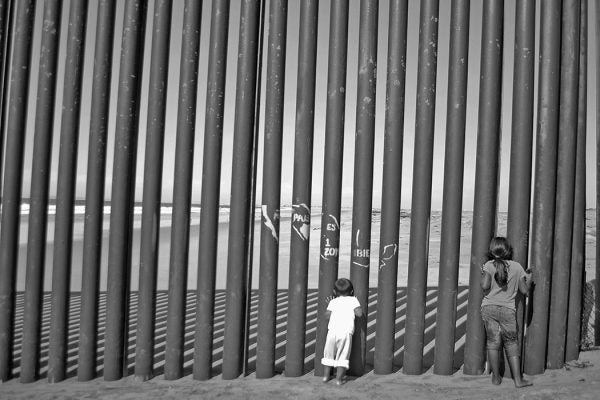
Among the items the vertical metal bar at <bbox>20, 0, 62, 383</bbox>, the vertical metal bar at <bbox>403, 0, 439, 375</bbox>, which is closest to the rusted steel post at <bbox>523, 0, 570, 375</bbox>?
the vertical metal bar at <bbox>403, 0, 439, 375</bbox>

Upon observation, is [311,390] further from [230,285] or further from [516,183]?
[516,183]

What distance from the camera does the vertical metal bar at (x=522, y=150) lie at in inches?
162

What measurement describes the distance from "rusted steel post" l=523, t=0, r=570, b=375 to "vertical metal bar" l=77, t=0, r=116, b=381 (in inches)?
141

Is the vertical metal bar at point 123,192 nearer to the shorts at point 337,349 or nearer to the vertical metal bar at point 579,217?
the shorts at point 337,349

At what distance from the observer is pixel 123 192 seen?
13.4 ft

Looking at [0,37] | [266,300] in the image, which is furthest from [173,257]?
[0,37]

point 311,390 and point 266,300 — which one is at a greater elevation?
point 266,300

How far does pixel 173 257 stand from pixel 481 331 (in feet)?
8.46

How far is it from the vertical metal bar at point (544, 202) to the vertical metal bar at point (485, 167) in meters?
0.39

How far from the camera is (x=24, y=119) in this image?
13.8ft

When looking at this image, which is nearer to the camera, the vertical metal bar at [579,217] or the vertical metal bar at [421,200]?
the vertical metal bar at [421,200]

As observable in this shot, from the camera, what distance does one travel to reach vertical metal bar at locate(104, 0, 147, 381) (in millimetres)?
4070

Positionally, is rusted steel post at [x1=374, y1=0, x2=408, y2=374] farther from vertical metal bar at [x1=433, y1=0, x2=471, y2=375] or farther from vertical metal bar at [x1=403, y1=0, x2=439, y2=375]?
vertical metal bar at [x1=433, y1=0, x2=471, y2=375]

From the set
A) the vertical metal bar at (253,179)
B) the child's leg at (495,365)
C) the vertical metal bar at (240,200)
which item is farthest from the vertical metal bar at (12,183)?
the child's leg at (495,365)
